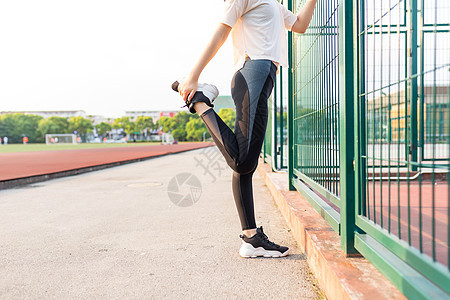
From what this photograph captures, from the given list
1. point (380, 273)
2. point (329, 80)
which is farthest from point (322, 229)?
point (329, 80)

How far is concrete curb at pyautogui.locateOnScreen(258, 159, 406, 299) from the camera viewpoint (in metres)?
1.52

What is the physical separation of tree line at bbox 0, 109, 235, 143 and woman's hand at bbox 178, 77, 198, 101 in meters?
94.9

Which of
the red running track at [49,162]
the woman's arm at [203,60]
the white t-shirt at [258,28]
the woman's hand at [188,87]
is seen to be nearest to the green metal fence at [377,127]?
the white t-shirt at [258,28]

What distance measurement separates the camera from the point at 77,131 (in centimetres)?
11025

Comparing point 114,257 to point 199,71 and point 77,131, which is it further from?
point 77,131

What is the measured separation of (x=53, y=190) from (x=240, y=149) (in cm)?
546

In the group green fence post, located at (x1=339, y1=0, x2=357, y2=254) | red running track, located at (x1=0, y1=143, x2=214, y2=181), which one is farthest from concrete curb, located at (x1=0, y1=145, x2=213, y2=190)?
green fence post, located at (x1=339, y1=0, x2=357, y2=254)

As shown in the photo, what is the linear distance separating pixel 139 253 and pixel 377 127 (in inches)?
74.5

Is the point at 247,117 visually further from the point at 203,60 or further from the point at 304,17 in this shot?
the point at 304,17

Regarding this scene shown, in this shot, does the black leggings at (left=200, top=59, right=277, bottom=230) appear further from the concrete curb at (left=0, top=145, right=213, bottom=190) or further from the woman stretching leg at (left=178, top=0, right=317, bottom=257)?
the concrete curb at (left=0, top=145, right=213, bottom=190)

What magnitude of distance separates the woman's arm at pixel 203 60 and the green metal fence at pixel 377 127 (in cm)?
67

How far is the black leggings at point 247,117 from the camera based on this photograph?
2320 mm

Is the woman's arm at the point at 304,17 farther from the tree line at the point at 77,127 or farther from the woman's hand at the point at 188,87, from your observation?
the tree line at the point at 77,127

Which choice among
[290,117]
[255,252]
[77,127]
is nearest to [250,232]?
[255,252]
